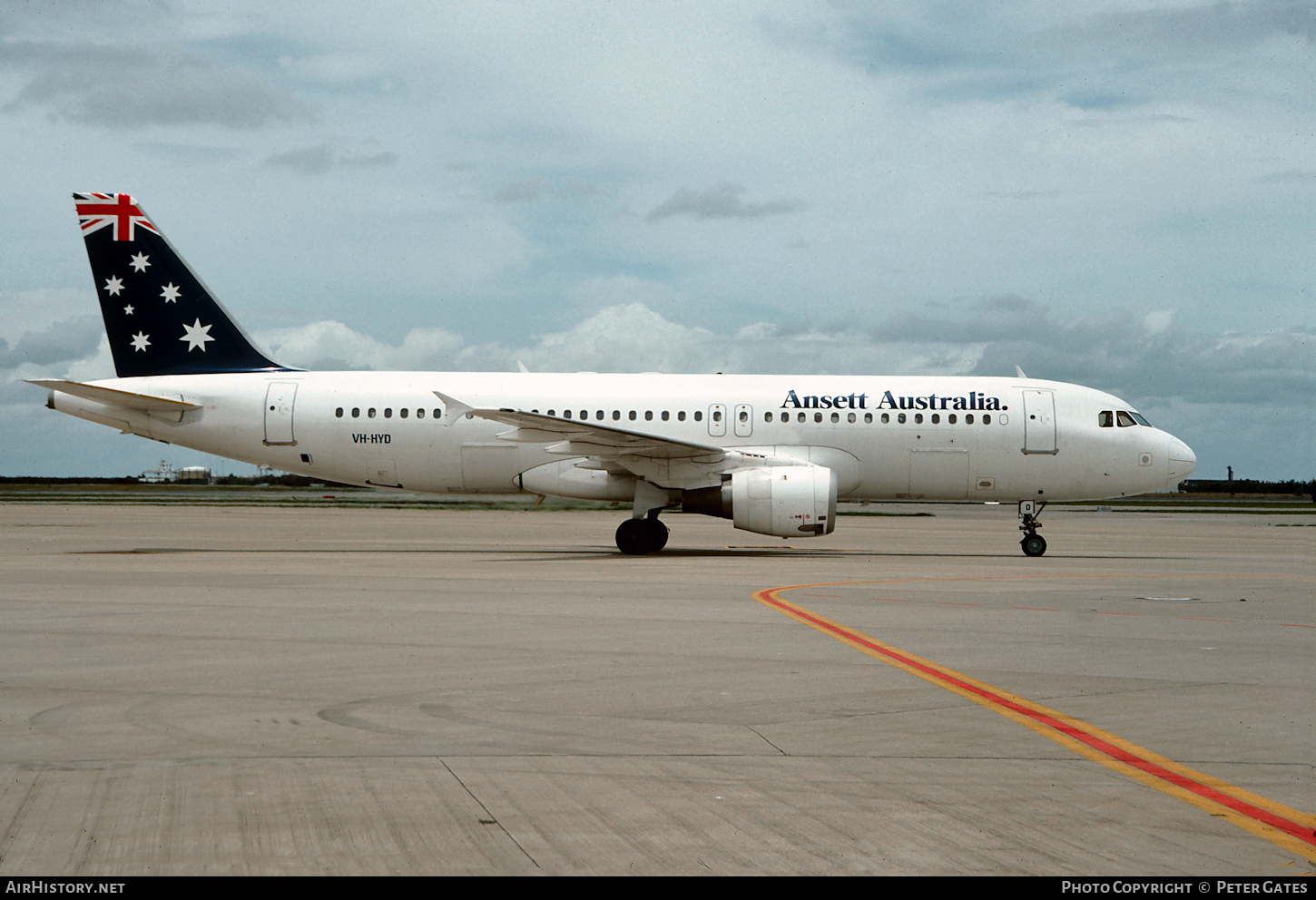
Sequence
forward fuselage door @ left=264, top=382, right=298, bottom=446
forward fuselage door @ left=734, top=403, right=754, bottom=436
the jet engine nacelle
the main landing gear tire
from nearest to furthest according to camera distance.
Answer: the jet engine nacelle < the main landing gear tire < forward fuselage door @ left=734, top=403, right=754, bottom=436 < forward fuselage door @ left=264, top=382, right=298, bottom=446

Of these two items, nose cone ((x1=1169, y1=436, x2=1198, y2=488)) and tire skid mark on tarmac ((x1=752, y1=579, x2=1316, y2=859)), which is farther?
nose cone ((x1=1169, y1=436, x2=1198, y2=488))

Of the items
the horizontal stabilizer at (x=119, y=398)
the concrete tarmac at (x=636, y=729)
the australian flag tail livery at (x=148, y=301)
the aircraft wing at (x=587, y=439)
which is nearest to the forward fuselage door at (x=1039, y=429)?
the aircraft wing at (x=587, y=439)

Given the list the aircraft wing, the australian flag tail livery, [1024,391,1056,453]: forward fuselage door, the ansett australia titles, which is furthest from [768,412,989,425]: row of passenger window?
the australian flag tail livery

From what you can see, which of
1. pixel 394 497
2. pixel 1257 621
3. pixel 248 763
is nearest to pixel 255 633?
pixel 248 763

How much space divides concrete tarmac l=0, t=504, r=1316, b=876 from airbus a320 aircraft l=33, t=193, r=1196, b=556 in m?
8.25

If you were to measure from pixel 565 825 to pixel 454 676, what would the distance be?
3.70 m

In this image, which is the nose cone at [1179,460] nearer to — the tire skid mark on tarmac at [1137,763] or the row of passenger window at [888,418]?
the row of passenger window at [888,418]

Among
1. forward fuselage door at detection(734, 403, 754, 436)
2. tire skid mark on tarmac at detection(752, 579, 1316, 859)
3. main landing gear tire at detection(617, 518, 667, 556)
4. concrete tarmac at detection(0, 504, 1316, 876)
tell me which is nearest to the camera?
concrete tarmac at detection(0, 504, 1316, 876)

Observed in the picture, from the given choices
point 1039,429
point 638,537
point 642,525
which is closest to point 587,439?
point 642,525

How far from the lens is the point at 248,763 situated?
5.65 metres

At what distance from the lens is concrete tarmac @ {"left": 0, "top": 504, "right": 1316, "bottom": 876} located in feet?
14.4

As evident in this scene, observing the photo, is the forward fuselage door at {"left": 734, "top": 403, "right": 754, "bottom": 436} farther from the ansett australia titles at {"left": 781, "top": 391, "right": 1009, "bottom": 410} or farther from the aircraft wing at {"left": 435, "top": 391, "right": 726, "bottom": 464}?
the aircraft wing at {"left": 435, "top": 391, "right": 726, "bottom": 464}

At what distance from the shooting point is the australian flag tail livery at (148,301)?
24469mm

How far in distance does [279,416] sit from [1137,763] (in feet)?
69.2
